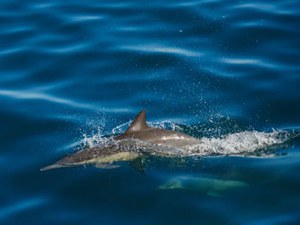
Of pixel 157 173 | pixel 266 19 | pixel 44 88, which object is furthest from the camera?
pixel 266 19

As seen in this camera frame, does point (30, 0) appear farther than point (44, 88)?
Yes

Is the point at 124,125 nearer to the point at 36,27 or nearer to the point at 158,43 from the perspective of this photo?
the point at 158,43

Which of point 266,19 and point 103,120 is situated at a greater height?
point 266,19

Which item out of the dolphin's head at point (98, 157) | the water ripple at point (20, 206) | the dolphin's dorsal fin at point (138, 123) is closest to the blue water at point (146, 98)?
the water ripple at point (20, 206)

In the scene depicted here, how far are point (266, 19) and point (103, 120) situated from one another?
649 cm

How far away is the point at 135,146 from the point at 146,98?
252cm

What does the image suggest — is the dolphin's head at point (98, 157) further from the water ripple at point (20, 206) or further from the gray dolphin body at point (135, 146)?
the water ripple at point (20, 206)

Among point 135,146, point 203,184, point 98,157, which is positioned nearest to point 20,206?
point 98,157

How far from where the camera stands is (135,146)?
10.6 meters

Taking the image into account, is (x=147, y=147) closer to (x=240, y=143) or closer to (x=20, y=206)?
(x=240, y=143)

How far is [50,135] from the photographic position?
38.3 ft

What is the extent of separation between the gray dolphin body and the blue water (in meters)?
0.19

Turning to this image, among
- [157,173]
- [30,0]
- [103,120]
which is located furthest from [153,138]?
[30,0]

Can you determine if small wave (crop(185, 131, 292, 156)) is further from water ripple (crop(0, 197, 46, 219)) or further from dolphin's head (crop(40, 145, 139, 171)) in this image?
water ripple (crop(0, 197, 46, 219))
